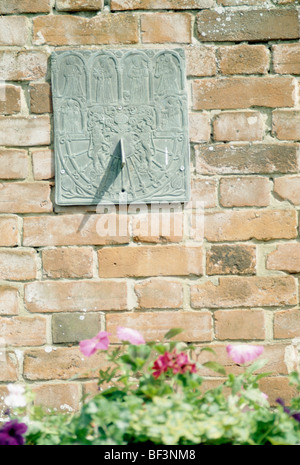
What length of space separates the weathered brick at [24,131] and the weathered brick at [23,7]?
0.34 meters

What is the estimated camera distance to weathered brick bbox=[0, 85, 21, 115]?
5.65 feet

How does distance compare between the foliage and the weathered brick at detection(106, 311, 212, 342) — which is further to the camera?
the weathered brick at detection(106, 311, 212, 342)

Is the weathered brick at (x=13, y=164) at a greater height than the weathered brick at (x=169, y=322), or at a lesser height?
greater

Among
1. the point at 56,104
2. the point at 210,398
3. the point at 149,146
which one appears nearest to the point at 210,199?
the point at 149,146

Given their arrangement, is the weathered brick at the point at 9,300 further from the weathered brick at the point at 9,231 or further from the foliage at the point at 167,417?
the foliage at the point at 167,417

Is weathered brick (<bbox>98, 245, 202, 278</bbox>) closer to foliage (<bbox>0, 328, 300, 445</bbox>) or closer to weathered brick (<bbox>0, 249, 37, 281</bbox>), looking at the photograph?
weathered brick (<bbox>0, 249, 37, 281</bbox>)

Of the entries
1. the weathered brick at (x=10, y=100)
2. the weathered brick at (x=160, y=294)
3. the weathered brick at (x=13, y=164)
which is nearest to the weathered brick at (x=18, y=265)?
the weathered brick at (x=13, y=164)

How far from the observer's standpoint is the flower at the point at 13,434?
957 millimetres

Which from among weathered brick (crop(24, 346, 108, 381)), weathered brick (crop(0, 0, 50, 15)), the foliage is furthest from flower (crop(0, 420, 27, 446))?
weathered brick (crop(0, 0, 50, 15))

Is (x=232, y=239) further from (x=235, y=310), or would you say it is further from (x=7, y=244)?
(x=7, y=244)

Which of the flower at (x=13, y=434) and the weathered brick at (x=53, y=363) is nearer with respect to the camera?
the flower at (x=13, y=434)

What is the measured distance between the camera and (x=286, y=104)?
1732 millimetres

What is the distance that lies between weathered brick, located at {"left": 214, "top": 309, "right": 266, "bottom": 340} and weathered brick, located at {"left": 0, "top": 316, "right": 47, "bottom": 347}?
1.83 ft
